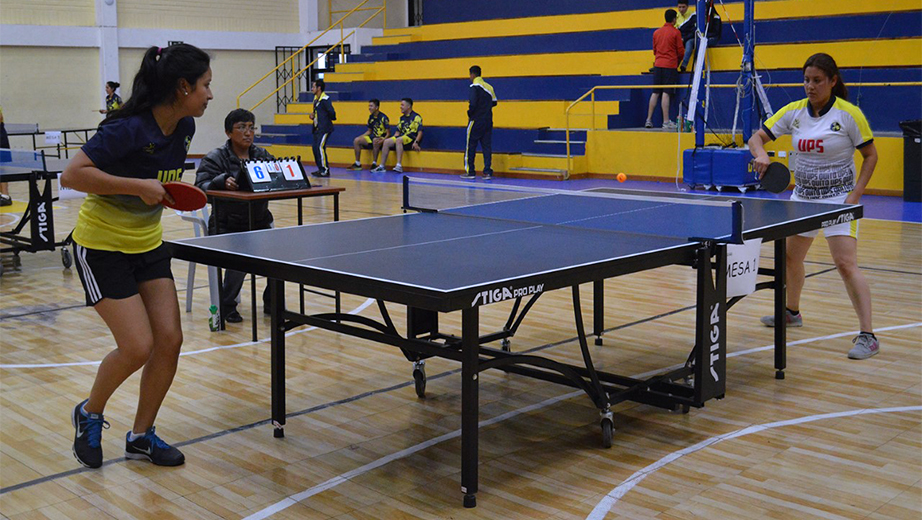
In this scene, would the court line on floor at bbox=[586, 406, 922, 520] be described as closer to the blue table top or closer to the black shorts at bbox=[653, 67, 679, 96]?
the blue table top

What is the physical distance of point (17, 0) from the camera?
62.0 feet

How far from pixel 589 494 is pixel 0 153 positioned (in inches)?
280

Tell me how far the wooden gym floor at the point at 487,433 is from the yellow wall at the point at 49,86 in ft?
48.6

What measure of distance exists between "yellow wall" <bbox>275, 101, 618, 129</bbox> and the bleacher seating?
0.9 inches

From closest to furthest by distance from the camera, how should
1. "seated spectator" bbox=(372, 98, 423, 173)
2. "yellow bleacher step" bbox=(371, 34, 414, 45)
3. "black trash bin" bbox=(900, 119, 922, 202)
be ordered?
"black trash bin" bbox=(900, 119, 922, 202), "seated spectator" bbox=(372, 98, 423, 173), "yellow bleacher step" bbox=(371, 34, 414, 45)

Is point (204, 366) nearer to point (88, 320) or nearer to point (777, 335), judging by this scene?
point (88, 320)

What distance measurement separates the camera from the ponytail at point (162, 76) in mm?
3312

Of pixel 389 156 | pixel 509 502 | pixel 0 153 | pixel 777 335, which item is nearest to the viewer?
pixel 509 502

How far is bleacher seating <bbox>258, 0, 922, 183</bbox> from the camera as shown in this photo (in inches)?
554

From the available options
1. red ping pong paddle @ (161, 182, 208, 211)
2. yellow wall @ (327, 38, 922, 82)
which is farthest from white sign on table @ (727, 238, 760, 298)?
yellow wall @ (327, 38, 922, 82)

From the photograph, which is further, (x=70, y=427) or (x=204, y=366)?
(x=204, y=366)

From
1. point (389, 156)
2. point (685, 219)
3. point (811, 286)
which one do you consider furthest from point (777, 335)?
point (389, 156)

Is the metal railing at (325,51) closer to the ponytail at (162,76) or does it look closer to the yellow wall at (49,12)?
the yellow wall at (49,12)

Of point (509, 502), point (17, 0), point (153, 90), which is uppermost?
point (17, 0)
